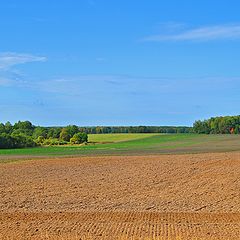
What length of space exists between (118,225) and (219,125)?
12434 cm

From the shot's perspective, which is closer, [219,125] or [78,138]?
[78,138]

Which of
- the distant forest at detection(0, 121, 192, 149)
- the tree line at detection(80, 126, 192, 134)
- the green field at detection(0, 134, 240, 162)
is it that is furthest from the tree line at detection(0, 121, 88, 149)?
the tree line at detection(80, 126, 192, 134)

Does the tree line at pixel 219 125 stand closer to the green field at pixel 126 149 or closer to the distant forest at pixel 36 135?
the distant forest at pixel 36 135

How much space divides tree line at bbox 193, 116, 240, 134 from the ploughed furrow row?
120315mm

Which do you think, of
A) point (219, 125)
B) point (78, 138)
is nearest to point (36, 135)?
point (78, 138)

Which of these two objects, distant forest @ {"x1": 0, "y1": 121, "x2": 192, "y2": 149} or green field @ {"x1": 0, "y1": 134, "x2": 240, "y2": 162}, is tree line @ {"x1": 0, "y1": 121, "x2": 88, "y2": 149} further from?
green field @ {"x1": 0, "y1": 134, "x2": 240, "y2": 162}

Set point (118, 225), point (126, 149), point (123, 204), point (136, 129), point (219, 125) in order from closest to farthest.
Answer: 1. point (118, 225)
2. point (123, 204)
3. point (126, 149)
4. point (219, 125)
5. point (136, 129)

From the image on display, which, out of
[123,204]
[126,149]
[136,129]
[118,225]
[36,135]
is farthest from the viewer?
[136,129]

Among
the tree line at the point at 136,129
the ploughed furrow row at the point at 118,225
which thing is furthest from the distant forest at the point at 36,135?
the ploughed furrow row at the point at 118,225

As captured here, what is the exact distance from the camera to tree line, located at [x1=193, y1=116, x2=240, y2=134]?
138250 millimetres

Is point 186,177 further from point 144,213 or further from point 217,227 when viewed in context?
point 217,227

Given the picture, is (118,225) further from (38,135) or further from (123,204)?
(38,135)

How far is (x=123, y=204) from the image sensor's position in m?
22.3

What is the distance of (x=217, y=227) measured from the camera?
16.1 meters
